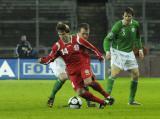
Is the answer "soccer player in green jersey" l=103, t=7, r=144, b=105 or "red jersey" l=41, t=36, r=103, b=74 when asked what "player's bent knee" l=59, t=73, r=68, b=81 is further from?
"red jersey" l=41, t=36, r=103, b=74

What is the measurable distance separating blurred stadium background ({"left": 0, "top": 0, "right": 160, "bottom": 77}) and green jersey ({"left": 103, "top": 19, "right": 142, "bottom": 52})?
64.7ft

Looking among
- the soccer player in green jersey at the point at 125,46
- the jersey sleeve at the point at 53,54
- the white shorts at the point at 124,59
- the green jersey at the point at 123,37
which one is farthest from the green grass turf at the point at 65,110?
the green jersey at the point at 123,37

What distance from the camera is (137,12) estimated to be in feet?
120

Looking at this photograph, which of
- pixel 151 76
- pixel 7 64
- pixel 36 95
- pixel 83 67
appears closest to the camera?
pixel 83 67

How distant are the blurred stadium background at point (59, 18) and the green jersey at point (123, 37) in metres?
A: 19.7

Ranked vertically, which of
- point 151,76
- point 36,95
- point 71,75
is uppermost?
point 71,75

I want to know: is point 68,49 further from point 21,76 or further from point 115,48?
point 21,76

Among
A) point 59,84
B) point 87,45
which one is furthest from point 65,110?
point 59,84

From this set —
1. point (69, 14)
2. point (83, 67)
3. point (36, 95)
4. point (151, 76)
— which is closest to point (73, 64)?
point (83, 67)

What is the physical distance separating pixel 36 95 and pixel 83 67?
5.50 metres

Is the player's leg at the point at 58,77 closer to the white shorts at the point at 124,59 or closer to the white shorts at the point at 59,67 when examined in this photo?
the white shorts at the point at 59,67

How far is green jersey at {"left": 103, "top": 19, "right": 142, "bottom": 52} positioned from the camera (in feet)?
47.8

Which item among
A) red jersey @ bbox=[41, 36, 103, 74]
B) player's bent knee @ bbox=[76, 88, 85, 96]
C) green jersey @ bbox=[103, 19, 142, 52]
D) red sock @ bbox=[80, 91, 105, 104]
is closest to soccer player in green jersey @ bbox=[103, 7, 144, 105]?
green jersey @ bbox=[103, 19, 142, 52]

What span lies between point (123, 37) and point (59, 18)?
22043 millimetres
